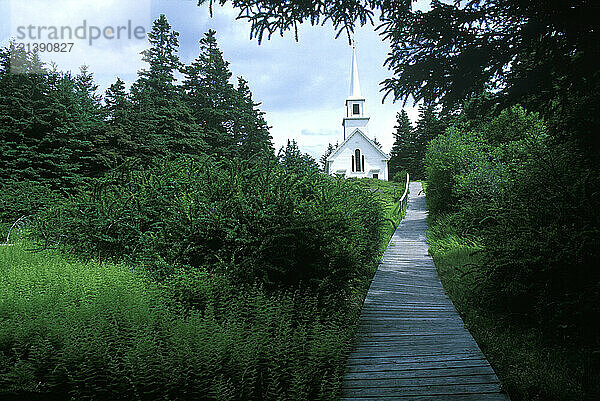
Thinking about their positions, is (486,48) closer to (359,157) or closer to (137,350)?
(137,350)

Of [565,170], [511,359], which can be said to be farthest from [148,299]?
[565,170]

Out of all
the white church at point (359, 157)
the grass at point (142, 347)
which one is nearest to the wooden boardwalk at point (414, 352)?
the grass at point (142, 347)

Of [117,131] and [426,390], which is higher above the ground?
[117,131]

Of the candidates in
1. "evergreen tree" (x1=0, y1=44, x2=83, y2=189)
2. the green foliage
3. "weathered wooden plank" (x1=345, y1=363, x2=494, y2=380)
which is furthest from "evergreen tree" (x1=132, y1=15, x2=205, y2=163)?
"weathered wooden plank" (x1=345, y1=363, x2=494, y2=380)

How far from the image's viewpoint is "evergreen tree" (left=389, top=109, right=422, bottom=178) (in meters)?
47.2

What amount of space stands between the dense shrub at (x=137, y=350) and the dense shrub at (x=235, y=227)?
1.10 meters

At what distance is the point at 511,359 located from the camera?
4043 millimetres

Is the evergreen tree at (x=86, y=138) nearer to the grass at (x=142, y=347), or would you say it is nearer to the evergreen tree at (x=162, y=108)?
the evergreen tree at (x=162, y=108)

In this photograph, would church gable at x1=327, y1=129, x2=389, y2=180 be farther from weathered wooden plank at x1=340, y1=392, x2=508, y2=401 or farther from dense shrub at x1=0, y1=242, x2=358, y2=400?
weathered wooden plank at x1=340, y1=392, x2=508, y2=401

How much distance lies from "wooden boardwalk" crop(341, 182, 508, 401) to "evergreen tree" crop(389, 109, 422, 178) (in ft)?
137

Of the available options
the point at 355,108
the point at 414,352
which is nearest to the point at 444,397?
the point at 414,352

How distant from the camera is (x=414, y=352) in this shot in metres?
4.38

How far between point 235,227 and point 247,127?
36181mm

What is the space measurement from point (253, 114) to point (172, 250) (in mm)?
38440
